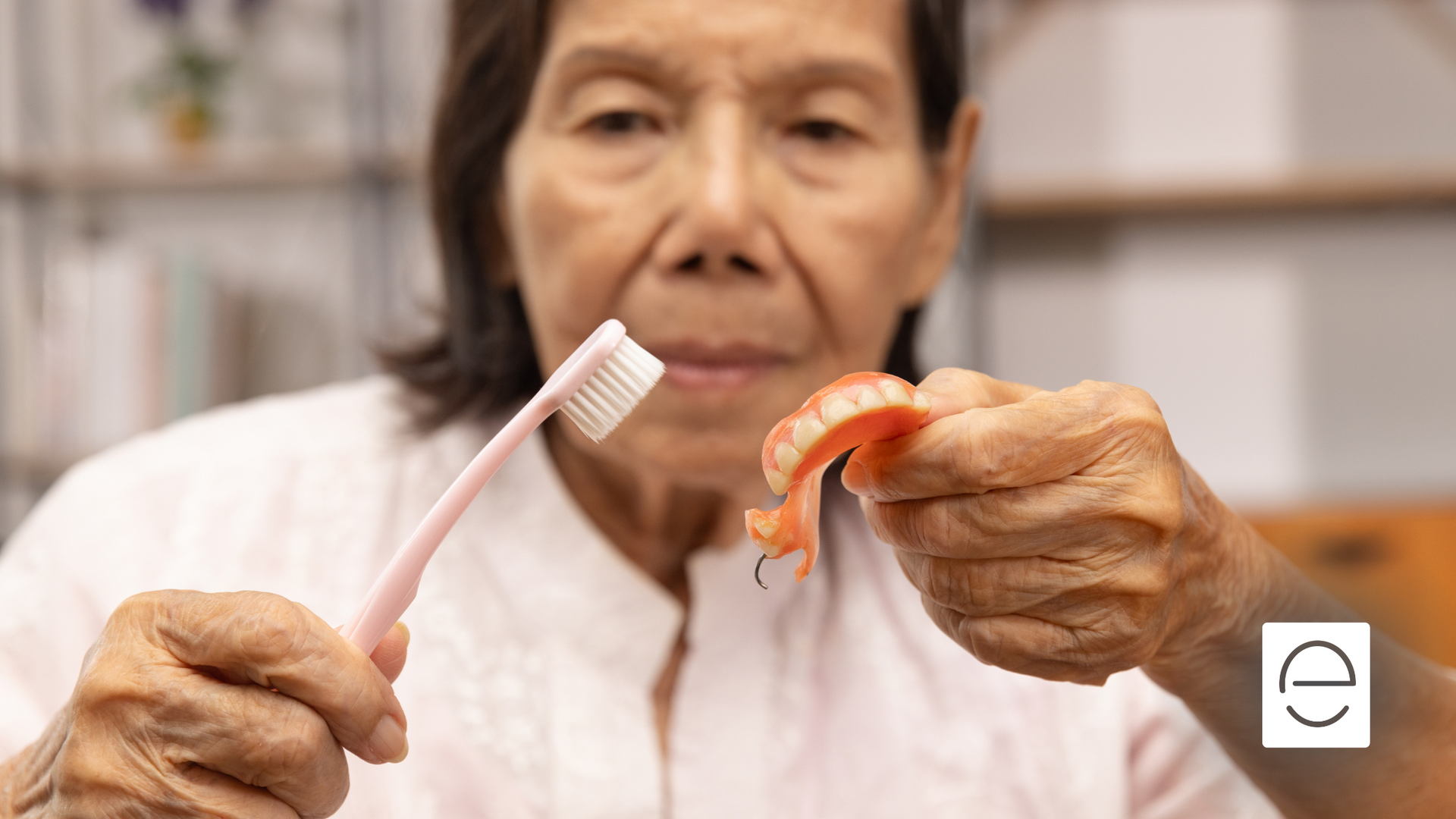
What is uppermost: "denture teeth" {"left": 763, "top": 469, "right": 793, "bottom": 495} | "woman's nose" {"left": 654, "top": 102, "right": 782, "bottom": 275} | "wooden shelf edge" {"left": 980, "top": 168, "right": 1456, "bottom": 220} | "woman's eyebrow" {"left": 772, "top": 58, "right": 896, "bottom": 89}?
"wooden shelf edge" {"left": 980, "top": 168, "right": 1456, "bottom": 220}

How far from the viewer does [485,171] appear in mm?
814

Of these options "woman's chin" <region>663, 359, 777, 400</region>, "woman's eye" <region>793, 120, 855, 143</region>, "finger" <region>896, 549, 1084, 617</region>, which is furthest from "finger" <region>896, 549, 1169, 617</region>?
"woman's eye" <region>793, 120, 855, 143</region>

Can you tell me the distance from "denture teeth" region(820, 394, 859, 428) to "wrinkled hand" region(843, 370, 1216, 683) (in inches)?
1.9

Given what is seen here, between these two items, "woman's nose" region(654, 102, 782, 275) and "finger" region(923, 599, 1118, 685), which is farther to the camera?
"woman's nose" region(654, 102, 782, 275)

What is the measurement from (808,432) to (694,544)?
18.1 inches

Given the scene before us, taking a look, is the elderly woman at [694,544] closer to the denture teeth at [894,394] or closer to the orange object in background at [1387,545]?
the denture teeth at [894,394]

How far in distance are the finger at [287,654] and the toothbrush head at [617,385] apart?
0.15m

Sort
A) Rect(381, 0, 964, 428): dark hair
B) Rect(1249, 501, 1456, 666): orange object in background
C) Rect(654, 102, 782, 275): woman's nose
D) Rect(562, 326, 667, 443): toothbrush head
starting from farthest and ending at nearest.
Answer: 1. Rect(1249, 501, 1456, 666): orange object in background
2. Rect(381, 0, 964, 428): dark hair
3. Rect(654, 102, 782, 275): woman's nose
4. Rect(562, 326, 667, 443): toothbrush head

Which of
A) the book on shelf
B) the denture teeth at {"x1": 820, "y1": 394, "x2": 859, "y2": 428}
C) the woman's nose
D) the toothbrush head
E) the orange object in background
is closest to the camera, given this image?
the denture teeth at {"x1": 820, "y1": 394, "x2": 859, "y2": 428}

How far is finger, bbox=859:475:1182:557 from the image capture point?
44 centimetres

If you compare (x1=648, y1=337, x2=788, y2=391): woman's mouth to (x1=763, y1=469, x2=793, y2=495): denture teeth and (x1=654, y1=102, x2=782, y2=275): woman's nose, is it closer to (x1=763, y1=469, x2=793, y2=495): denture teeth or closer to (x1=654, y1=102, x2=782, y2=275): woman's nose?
(x1=654, y1=102, x2=782, y2=275): woman's nose

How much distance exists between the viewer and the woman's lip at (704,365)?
2.19 ft

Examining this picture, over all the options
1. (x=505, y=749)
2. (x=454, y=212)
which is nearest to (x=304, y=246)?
(x=454, y=212)

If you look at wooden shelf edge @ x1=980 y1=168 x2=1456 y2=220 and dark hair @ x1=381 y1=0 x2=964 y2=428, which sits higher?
wooden shelf edge @ x1=980 y1=168 x2=1456 y2=220
